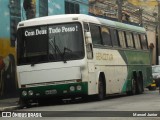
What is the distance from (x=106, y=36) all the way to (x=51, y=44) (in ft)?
12.5

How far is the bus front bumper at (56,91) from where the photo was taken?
2081 centimetres

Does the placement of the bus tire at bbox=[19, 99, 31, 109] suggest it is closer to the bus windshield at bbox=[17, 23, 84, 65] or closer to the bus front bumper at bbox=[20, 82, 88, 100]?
the bus front bumper at bbox=[20, 82, 88, 100]

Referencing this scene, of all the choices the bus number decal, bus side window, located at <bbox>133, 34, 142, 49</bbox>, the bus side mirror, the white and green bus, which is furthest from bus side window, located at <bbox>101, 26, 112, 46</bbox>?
bus side window, located at <bbox>133, 34, 142, 49</bbox>

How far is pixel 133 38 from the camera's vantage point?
28.1m

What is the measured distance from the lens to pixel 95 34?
74.3ft

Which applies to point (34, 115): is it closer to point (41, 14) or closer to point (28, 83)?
point (28, 83)

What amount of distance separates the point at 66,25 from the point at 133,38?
307 inches

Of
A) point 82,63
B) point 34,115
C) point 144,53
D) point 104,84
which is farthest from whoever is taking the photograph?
point 144,53

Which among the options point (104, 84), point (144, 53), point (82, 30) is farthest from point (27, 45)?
point (144, 53)

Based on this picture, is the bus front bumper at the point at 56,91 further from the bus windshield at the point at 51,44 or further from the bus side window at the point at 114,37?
the bus side window at the point at 114,37

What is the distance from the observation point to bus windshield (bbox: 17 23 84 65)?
2075cm

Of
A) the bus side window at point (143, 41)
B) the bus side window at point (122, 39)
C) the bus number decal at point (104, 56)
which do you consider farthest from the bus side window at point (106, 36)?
the bus side window at point (143, 41)

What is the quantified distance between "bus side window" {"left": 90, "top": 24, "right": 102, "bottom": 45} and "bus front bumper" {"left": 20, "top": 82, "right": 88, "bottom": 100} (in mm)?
2316

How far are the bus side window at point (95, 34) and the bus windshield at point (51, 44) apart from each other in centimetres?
140
